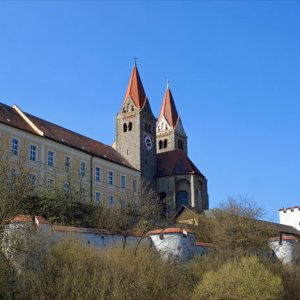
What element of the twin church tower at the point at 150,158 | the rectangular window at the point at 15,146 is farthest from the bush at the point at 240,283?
the twin church tower at the point at 150,158

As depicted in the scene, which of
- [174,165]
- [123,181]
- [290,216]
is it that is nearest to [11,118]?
[123,181]

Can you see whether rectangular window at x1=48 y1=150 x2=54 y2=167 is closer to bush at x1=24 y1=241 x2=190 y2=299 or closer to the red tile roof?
the red tile roof

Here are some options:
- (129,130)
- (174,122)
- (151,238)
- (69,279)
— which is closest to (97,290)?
(69,279)

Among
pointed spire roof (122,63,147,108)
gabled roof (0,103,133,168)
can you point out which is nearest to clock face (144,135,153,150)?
pointed spire roof (122,63,147,108)

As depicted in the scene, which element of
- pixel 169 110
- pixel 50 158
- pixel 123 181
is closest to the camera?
pixel 50 158

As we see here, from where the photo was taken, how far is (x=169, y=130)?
88500 mm

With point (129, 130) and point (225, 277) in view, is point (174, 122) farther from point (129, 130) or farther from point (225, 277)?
point (225, 277)

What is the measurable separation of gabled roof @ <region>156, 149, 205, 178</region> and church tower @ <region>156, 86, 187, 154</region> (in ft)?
35.1

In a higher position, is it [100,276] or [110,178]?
[110,178]

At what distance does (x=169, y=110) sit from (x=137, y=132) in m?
22.5

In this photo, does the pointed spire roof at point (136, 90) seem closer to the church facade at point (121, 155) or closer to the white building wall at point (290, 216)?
the church facade at point (121, 155)

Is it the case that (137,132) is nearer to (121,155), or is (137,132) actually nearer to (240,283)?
(121,155)

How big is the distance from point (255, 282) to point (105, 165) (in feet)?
→ 121

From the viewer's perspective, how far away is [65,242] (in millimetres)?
20781
